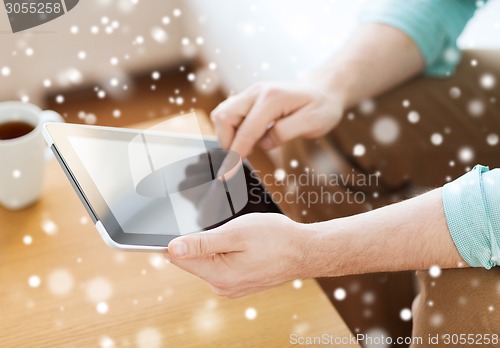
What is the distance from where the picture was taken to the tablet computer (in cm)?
68

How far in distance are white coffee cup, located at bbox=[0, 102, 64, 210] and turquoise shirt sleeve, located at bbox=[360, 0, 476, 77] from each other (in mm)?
562

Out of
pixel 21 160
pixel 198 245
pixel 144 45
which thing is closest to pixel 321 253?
pixel 198 245

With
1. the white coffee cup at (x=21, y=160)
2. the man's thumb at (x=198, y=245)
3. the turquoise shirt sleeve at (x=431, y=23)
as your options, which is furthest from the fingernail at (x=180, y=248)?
the turquoise shirt sleeve at (x=431, y=23)

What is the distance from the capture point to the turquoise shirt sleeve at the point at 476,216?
2.07ft

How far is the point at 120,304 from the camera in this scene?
0.71 metres

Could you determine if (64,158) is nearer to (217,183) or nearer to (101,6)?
(217,183)

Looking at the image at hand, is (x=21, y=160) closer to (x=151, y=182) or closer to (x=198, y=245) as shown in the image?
(x=151, y=182)

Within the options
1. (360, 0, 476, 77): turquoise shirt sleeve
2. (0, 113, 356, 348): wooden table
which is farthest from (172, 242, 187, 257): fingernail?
(360, 0, 476, 77): turquoise shirt sleeve

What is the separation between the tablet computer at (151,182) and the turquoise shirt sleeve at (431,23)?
1.27 feet

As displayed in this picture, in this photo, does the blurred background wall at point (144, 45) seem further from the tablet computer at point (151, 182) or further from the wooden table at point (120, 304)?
the wooden table at point (120, 304)

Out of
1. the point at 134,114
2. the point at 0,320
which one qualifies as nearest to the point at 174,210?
the point at 0,320


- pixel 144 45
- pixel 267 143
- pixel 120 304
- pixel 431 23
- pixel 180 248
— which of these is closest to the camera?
pixel 180 248

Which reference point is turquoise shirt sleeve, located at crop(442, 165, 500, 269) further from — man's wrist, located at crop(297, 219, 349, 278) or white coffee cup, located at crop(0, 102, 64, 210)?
white coffee cup, located at crop(0, 102, 64, 210)

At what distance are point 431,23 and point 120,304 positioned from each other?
66cm
